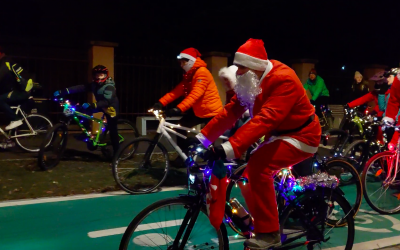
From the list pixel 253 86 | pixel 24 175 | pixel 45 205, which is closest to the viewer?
pixel 253 86

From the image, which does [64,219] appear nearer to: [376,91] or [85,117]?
[85,117]

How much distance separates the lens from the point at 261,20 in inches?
736

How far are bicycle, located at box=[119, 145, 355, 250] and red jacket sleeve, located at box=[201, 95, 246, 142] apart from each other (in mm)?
257

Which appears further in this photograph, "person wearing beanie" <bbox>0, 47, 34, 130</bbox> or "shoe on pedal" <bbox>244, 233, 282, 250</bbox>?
"person wearing beanie" <bbox>0, 47, 34, 130</bbox>

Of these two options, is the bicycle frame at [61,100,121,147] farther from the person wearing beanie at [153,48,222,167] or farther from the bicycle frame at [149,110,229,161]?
the bicycle frame at [149,110,229,161]

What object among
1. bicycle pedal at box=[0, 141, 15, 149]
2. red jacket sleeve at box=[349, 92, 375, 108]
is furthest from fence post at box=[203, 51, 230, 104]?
bicycle pedal at box=[0, 141, 15, 149]

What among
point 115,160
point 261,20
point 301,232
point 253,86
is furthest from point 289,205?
point 261,20

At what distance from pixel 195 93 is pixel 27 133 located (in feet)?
12.1

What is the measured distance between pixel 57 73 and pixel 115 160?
8436 mm

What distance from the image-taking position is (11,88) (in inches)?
296

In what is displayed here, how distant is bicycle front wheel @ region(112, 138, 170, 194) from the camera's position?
570 centimetres

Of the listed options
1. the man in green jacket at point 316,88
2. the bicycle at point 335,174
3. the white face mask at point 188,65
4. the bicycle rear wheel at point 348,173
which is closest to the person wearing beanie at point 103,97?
the white face mask at point 188,65

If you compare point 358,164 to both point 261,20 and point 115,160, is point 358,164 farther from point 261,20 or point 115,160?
point 261,20

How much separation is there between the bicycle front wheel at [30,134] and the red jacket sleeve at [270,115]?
5.62 meters
